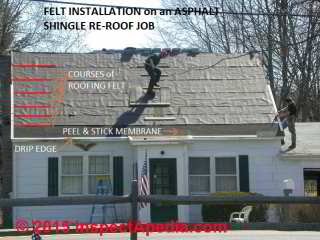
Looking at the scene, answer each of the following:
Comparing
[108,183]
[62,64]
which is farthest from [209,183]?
[62,64]

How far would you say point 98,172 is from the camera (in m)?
23.8

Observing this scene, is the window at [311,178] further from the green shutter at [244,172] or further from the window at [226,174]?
the window at [226,174]

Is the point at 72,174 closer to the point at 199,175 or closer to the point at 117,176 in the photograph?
the point at 117,176

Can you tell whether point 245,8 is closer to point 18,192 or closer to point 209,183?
point 209,183

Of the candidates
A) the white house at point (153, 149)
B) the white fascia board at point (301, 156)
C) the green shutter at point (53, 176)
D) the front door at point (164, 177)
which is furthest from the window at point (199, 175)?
the green shutter at point (53, 176)

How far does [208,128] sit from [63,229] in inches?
528

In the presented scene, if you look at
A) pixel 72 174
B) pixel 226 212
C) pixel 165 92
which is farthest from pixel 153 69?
pixel 226 212

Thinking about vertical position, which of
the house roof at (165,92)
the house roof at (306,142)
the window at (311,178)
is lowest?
the window at (311,178)

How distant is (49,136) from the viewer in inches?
926

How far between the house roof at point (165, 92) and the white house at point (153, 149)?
41mm

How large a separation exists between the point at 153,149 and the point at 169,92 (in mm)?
3504

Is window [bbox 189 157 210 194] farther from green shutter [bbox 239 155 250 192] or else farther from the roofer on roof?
the roofer on roof

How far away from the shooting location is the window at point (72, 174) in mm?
23625

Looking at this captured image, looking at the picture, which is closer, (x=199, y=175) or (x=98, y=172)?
(x=98, y=172)
